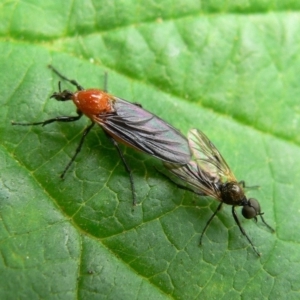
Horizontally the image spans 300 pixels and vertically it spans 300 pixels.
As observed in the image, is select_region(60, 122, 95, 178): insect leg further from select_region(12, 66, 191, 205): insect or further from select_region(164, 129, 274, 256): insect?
select_region(164, 129, 274, 256): insect

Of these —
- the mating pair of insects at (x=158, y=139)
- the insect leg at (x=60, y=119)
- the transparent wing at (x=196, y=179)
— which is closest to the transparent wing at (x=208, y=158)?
the mating pair of insects at (x=158, y=139)

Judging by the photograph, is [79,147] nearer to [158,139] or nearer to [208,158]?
[158,139]

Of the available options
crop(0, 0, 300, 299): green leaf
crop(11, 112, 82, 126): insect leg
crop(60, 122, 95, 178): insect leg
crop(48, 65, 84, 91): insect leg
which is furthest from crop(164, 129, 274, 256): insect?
crop(48, 65, 84, 91): insect leg

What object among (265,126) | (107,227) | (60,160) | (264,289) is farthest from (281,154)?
(60,160)

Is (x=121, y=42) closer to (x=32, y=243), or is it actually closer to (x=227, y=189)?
(x=227, y=189)

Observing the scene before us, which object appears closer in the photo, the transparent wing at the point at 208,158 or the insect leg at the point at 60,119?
the insect leg at the point at 60,119

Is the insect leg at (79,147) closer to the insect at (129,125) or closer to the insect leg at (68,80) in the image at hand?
the insect at (129,125)

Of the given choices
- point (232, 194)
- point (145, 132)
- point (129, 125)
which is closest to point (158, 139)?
point (145, 132)
